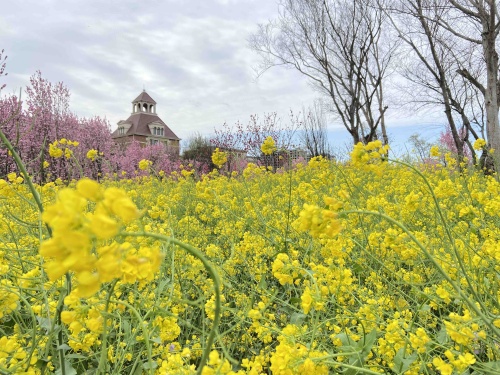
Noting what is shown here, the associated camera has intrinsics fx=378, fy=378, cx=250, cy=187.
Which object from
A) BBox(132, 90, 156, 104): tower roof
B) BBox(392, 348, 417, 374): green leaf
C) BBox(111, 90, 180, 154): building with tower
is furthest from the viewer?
BBox(132, 90, 156, 104): tower roof

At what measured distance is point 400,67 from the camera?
15.0m

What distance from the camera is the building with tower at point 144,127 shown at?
40531 millimetres

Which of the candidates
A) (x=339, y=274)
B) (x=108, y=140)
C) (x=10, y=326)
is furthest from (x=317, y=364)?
(x=108, y=140)

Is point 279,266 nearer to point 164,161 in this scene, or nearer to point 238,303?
point 238,303

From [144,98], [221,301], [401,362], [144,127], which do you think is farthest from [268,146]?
[144,98]

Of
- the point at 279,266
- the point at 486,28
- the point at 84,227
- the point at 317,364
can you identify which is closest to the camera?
the point at 84,227

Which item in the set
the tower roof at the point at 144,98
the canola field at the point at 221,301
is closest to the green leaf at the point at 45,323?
the canola field at the point at 221,301

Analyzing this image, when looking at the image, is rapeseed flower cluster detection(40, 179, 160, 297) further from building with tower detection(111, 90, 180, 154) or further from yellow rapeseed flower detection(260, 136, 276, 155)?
building with tower detection(111, 90, 180, 154)

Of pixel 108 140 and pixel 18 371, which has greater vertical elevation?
pixel 108 140

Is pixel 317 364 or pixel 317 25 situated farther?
pixel 317 25

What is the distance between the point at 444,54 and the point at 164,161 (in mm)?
15555

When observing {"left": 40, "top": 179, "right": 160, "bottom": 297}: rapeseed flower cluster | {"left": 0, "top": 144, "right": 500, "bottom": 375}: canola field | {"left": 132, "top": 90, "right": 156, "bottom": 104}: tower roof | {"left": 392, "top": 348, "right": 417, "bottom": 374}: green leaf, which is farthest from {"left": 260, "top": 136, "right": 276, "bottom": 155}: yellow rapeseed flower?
{"left": 132, "top": 90, "right": 156, "bottom": 104}: tower roof

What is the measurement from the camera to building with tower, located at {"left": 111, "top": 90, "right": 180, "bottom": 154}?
40.5 metres

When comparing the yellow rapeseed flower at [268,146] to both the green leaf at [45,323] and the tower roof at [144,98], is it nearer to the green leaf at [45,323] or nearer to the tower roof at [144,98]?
the green leaf at [45,323]
